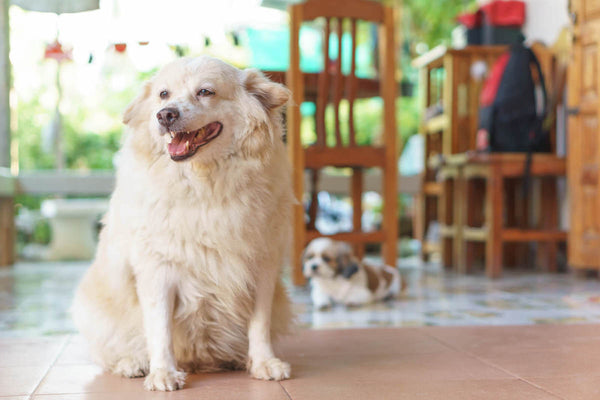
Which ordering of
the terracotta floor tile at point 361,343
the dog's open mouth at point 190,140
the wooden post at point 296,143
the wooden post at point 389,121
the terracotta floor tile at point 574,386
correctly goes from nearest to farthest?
the terracotta floor tile at point 574,386 → the dog's open mouth at point 190,140 → the terracotta floor tile at point 361,343 → the wooden post at point 296,143 → the wooden post at point 389,121

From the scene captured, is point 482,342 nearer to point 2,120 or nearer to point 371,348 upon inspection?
point 371,348

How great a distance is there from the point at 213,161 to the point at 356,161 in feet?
Answer: 7.63

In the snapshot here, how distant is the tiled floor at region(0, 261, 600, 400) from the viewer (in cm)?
178

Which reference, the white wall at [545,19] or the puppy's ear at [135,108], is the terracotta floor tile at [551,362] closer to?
the puppy's ear at [135,108]

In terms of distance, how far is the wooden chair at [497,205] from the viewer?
460 centimetres

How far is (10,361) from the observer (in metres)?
2.19

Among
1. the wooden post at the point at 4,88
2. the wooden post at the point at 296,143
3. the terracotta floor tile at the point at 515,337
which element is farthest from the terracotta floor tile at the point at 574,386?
the wooden post at the point at 4,88

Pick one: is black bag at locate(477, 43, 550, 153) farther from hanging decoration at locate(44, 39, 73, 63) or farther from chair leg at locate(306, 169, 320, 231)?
hanging decoration at locate(44, 39, 73, 63)

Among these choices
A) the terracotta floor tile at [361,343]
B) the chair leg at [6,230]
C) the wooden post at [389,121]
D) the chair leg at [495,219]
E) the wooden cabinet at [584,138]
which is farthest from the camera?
the chair leg at [6,230]

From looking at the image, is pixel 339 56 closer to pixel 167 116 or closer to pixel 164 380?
pixel 167 116

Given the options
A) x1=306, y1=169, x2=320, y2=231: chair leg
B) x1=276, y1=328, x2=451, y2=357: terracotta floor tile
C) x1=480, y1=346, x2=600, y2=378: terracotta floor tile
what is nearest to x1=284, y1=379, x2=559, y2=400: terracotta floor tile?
x1=480, y1=346, x2=600, y2=378: terracotta floor tile

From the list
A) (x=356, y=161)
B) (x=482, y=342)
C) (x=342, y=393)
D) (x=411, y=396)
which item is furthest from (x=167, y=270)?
(x=356, y=161)

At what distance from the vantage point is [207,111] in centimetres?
182

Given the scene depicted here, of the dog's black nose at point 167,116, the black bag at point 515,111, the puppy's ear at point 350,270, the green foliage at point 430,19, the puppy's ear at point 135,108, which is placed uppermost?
the green foliage at point 430,19
